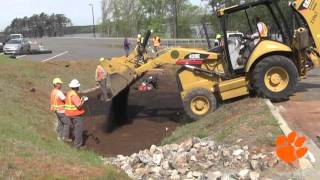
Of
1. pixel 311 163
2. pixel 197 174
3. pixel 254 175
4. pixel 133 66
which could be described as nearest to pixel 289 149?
pixel 254 175

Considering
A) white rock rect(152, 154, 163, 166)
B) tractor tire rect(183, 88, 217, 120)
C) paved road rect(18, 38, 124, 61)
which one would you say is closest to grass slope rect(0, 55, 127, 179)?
white rock rect(152, 154, 163, 166)

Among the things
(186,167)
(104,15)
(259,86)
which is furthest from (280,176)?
(104,15)

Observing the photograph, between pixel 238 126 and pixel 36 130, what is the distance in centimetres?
513

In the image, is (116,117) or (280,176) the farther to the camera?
(116,117)

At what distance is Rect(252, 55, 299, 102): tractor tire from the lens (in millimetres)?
15262

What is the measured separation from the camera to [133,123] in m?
17.4

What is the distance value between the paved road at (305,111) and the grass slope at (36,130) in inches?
165

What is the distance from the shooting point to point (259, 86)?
50.2 feet

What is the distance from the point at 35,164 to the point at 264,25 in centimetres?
886

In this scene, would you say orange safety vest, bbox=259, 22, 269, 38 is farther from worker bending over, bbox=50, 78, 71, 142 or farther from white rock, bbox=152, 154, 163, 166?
white rock, bbox=152, 154, 163, 166

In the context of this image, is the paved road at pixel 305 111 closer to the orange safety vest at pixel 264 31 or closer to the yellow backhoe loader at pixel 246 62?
the yellow backhoe loader at pixel 246 62

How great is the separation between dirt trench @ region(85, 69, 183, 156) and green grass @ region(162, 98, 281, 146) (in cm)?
90

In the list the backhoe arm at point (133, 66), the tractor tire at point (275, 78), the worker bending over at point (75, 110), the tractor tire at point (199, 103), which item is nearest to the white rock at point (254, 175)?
the worker bending over at point (75, 110)

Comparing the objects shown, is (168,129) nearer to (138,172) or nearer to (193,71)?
(193,71)
